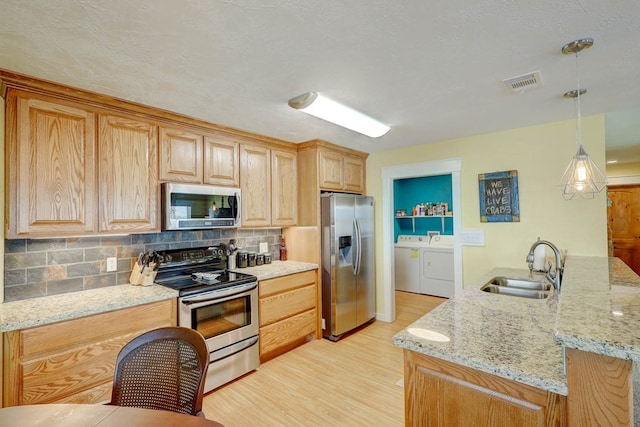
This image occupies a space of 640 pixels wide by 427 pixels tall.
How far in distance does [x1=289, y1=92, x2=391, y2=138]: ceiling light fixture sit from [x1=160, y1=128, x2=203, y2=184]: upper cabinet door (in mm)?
1009

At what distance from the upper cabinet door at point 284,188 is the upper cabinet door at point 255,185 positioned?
70 millimetres

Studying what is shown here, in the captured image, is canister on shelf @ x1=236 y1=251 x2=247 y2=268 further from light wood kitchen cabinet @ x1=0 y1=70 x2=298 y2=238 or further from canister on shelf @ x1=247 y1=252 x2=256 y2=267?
light wood kitchen cabinet @ x1=0 y1=70 x2=298 y2=238

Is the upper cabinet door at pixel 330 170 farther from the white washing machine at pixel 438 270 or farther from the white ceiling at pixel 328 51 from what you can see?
the white washing machine at pixel 438 270

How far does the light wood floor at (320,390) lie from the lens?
6.86 feet

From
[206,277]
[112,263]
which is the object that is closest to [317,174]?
[206,277]

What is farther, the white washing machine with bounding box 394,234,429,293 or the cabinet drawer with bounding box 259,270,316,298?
the white washing machine with bounding box 394,234,429,293

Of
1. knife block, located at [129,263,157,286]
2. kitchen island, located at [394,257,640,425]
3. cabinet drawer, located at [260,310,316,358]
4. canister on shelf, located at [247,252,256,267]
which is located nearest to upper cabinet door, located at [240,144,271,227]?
canister on shelf, located at [247,252,256,267]

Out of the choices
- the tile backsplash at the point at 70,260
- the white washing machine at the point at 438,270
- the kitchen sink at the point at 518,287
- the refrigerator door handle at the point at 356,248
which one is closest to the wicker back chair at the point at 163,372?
the tile backsplash at the point at 70,260

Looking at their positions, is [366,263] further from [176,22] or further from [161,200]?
[176,22]

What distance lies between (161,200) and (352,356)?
2320 millimetres

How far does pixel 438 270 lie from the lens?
4.98 meters

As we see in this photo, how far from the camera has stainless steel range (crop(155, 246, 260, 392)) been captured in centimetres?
231

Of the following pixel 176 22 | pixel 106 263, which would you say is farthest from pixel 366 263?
pixel 176 22

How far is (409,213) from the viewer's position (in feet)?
19.6
